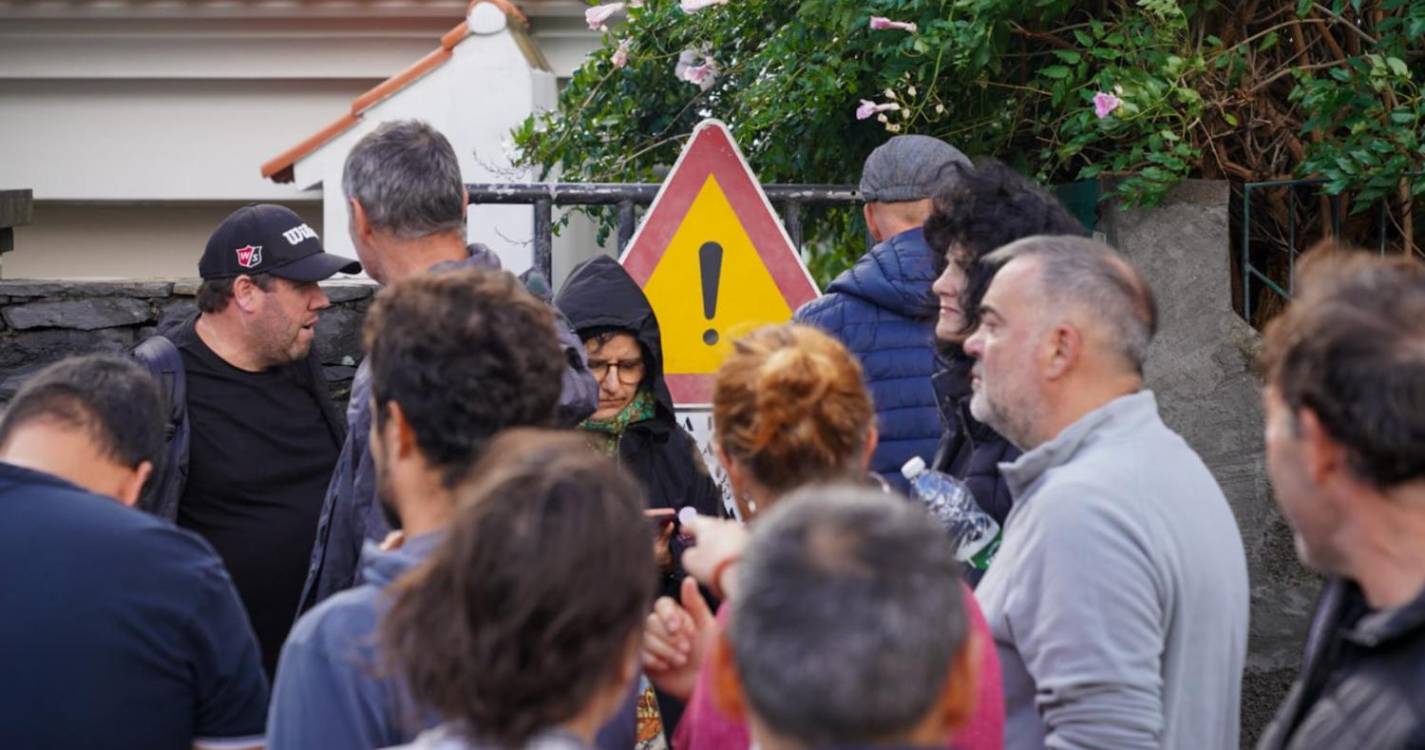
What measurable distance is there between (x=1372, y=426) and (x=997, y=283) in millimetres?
980

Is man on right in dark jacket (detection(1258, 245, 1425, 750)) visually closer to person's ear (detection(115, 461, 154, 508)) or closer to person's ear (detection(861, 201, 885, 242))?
person's ear (detection(115, 461, 154, 508))

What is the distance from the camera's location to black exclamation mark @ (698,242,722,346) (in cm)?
455

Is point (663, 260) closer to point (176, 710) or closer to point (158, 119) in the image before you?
point (176, 710)

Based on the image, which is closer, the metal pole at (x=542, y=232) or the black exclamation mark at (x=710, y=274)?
the black exclamation mark at (x=710, y=274)

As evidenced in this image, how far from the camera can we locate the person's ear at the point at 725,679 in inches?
65.7

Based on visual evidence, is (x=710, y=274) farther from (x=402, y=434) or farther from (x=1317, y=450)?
(x=1317, y=450)

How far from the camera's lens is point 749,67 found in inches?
208

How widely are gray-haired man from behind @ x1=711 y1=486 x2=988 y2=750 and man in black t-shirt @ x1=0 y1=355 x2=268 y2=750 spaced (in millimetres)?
1197

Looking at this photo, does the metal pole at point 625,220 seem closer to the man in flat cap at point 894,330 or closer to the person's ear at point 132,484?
the man in flat cap at point 894,330

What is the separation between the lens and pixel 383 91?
726 cm

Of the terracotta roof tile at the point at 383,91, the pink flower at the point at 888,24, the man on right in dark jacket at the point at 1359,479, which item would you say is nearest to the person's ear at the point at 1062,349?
the man on right in dark jacket at the point at 1359,479

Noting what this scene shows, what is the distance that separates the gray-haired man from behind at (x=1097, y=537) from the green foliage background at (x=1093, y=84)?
6.11 feet

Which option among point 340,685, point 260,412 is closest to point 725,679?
point 340,685

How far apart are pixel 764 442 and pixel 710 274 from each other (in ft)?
7.23
